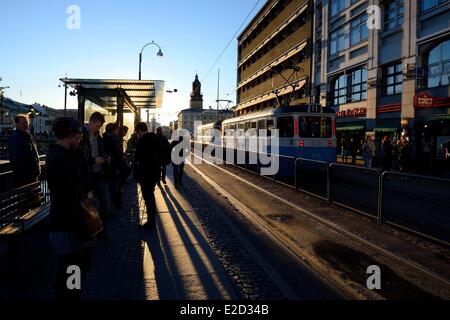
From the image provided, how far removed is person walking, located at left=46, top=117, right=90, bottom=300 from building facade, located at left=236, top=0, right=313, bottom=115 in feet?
83.3

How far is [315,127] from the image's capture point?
641 inches

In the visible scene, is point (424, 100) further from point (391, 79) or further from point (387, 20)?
point (387, 20)

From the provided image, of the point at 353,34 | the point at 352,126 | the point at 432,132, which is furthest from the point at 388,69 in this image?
the point at 432,132

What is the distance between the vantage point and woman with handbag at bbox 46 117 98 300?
3.15 metres

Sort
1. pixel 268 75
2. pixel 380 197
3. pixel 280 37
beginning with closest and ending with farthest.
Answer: pixel 380 197 < pixel 280 37 < pixel 268 75

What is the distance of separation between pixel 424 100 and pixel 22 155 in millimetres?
20361

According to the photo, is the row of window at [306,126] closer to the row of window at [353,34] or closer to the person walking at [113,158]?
the person walking at [113,158]

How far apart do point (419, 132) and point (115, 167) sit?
19509 millimetres

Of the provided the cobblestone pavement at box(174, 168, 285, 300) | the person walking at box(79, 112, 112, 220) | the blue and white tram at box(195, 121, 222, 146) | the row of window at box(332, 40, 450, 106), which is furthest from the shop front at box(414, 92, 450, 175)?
the person walking at box(79, 112, 112, 220)

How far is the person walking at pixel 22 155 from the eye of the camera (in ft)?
21.5

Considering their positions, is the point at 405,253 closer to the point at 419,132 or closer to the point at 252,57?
the point at 419,132

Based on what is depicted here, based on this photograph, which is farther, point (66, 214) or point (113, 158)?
point (113, 158)

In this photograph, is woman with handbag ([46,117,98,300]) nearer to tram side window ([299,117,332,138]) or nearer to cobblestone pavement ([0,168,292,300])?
cobblestone pavement ([0,168,292,300])
